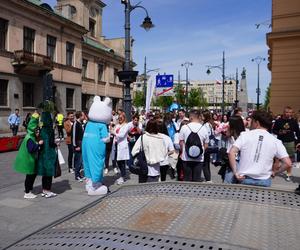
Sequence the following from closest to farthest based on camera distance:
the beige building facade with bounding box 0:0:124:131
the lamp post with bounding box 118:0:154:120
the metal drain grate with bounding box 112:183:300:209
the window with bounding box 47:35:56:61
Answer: the metal drain grate with bounding box 112:183:300:209, the lamp post with bounding box 118:0:154:120, the beige building facade with bounding box 0:0:124:131, the window with bounding box 47:35:56:61

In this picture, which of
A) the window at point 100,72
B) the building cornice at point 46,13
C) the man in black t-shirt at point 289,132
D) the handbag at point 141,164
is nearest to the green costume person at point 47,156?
the handbag at point 141,164

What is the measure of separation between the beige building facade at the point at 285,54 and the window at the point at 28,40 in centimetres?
1879

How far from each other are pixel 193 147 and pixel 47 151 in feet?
9.49

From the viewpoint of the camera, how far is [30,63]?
27516 millimetres

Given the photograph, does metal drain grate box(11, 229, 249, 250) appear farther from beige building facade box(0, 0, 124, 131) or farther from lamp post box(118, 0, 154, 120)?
beige building facade box(0, 0, 124, 131)

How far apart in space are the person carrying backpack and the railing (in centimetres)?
→ 2294

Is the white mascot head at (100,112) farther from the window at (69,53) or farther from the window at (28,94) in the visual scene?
the window at (69,53)

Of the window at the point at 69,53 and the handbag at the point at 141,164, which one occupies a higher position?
the window at the point at 69,53

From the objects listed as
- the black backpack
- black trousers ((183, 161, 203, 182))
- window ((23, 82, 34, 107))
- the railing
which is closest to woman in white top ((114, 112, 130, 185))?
black trousers ((183, 161, 203, 182))

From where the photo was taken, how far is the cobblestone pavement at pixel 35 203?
5.34 m

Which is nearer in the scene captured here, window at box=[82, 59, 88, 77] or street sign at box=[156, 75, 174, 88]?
street sign at box=[156, 75, 174, 88]

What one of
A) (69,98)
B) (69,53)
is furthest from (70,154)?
(69,53)

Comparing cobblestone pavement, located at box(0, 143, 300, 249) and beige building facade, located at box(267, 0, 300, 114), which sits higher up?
beige building facade, located at box(267, 0, 300, 114)

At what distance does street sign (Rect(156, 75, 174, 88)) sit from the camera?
14.6 m
